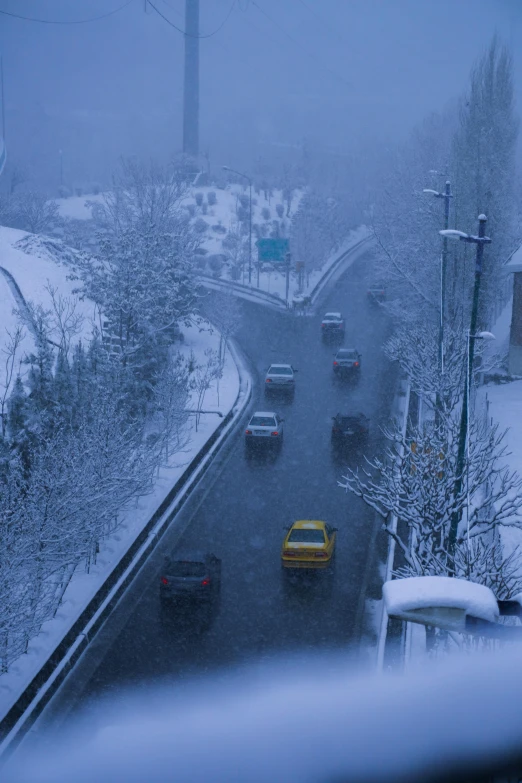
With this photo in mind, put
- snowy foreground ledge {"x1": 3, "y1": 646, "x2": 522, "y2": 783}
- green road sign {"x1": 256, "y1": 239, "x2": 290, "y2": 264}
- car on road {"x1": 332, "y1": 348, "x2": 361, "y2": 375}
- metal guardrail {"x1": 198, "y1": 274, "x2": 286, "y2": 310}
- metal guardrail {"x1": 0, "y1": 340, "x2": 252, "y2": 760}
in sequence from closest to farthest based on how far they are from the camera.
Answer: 1. snowy foreground ledge {"x1": 3, "y1": 646, "x2": 522, "y2": 783}
2. metal guardrail {"x1": 0, "y1": 340, "x2": 252, "y2": 760}
3. car on road {"x1": 332, "y1": 348, "x2": 361, "y2": 375}
4. green road sign {"x1": 256, "y1": 239, "x2": 290, "y2": 264}
5. metal guardrail {"x1": 198, "y1": 274, "x2": 286, "y2": 310}

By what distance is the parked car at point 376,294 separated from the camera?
167 ft

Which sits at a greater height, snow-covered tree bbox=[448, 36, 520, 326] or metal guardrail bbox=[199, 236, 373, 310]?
snow-covered tree bbox=[448, 36, 520, 326]

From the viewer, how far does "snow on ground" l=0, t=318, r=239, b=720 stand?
11.7m

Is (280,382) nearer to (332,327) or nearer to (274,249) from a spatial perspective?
(332,327)

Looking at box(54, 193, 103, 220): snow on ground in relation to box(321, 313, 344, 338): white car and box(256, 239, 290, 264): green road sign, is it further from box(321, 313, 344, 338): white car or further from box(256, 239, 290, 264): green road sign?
box(321, 313, 344, 338): white car

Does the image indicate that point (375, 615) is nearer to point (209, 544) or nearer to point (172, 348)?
point (209, 544)

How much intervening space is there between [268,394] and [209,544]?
14.1m

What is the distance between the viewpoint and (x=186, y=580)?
1438cm

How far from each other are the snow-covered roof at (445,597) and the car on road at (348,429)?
2253 centimetres

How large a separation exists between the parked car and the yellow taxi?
35.6 m

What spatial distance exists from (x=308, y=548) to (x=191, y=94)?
259 ft

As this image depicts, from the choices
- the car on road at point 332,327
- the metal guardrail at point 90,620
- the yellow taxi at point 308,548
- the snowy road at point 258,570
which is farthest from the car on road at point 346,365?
the yellow taxi at point 308,548

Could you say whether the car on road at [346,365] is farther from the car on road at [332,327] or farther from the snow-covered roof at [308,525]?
the snow-covered roof at [308,525]

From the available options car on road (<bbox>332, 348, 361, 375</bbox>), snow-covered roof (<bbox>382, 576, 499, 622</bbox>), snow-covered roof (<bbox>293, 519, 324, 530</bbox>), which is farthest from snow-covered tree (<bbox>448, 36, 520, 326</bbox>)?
snow-covered roof (<bbox>382, 576, 499, 622</bbox>)
